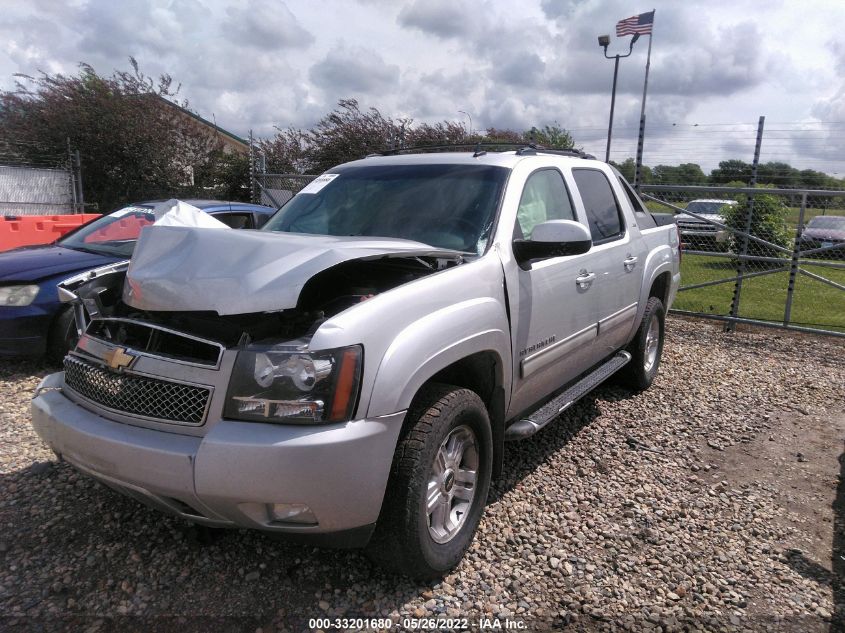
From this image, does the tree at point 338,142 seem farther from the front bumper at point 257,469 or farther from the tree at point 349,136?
the front bumper at point 257,469

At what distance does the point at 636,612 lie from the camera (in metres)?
2.68

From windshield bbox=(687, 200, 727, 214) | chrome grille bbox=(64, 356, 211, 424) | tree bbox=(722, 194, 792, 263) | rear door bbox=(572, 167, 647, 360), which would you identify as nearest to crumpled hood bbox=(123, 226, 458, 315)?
chrome grille bbox=(64, 356, 211, 424)

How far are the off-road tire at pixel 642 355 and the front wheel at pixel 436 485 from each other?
2681 millimetres

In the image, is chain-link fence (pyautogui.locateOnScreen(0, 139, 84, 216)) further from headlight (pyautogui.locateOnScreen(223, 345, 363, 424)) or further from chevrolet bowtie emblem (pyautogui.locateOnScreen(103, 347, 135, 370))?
headlight (pyautogui.locateOnScreen(223, 345, 363, 424))

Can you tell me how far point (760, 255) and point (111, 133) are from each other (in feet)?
55.2

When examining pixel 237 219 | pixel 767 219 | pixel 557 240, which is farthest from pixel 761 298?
pixel 557 240

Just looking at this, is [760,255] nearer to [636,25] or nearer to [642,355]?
[642,355]

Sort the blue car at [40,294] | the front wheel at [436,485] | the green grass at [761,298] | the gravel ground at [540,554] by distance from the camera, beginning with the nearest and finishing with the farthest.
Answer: the front wheel at [436,485], the gravel ground at [540,554], the blue car at [40,294], the green grass at [761,298]

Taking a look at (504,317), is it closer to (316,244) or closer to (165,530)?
(316,244)

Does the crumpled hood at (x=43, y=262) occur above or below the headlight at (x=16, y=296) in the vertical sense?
above

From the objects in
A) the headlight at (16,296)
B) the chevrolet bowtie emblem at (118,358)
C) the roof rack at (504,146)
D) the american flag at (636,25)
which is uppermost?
the american flag at (636,25)

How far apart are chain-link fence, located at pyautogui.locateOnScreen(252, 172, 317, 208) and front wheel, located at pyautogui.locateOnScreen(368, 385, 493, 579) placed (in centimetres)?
946

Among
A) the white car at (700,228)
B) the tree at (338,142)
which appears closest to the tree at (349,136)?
the tree at (338,142)

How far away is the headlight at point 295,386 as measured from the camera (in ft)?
7.30
